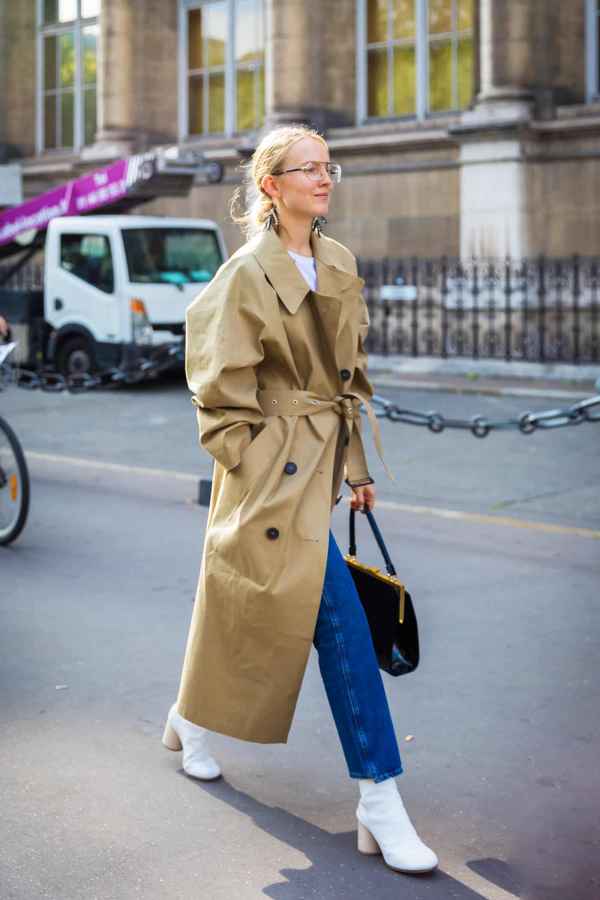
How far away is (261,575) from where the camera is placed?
3.90 m

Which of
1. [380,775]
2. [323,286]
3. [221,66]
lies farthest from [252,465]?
[221,66]

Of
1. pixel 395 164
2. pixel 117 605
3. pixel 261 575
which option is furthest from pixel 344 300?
pixel 395 164

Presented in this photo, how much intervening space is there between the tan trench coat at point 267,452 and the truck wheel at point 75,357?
1403 cm

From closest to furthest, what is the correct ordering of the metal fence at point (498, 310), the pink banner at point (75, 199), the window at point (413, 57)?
1. the metal fence at point (498, 310)
2. the pink banner at point (75, 199)
3. the window at point (413, 57)

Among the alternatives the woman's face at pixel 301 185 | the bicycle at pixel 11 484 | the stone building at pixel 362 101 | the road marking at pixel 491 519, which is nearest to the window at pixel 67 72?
the stone building at pixel 362 101

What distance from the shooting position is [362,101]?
22.7 meters

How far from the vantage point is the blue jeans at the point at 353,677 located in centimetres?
392

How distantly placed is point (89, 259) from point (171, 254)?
3.19 feet

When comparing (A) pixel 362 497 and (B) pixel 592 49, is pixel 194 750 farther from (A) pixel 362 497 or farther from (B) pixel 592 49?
(B) pixel 592 49

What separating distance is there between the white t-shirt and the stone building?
15517mm

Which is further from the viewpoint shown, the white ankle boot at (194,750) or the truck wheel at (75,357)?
the truck wheel at (75,357)

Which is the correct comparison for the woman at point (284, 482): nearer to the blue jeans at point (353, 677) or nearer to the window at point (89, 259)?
the blue jeans at point (353, 677)

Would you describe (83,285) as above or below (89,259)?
below

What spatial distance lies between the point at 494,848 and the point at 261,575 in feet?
3.15
